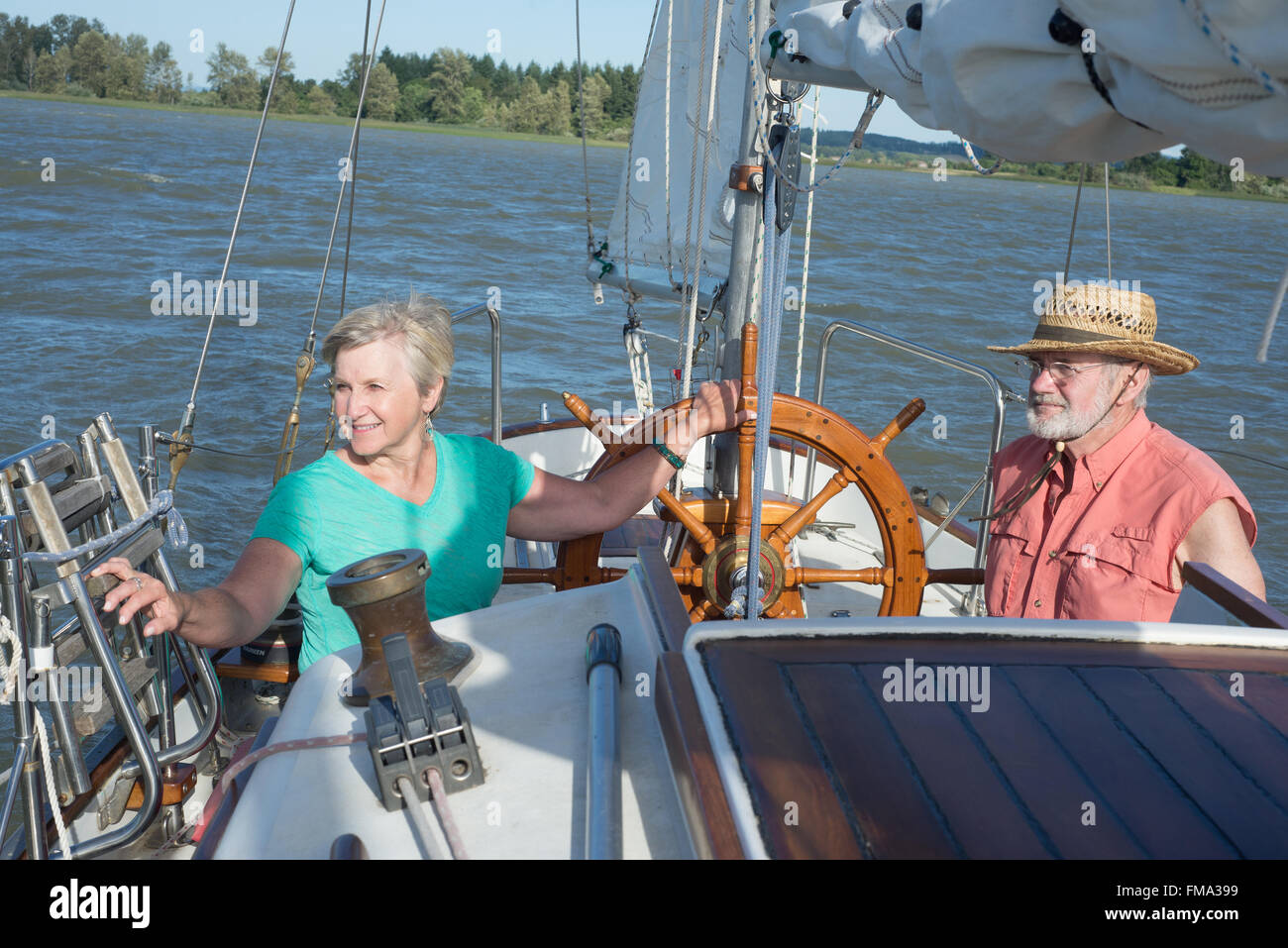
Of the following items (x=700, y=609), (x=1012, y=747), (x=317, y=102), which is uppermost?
(x=317, y=102)

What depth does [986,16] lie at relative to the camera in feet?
3.57

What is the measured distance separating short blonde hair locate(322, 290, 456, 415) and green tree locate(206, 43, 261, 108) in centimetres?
4791

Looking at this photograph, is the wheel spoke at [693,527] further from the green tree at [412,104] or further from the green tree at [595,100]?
the green tree at [412,104]

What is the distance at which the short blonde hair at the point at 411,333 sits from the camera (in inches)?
73.0

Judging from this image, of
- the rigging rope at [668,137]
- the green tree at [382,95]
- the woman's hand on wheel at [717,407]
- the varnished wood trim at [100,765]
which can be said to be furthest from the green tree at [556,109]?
the varnished wood trim at [100,765]

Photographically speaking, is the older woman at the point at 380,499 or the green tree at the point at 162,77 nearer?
the older woman at the point at 380,499

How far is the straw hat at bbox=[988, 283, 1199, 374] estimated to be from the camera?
2023 mm

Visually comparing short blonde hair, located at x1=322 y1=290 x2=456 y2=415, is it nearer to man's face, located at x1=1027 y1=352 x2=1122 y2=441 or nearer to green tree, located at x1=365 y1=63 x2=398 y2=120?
man's face, located at x1=1027 y1=352 x2=1122 y2=441

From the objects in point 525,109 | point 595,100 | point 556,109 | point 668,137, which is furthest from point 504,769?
point 525,109

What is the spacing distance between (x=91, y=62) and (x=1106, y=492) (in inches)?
1998

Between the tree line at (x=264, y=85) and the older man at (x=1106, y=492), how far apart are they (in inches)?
1557

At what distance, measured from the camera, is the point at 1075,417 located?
2.06 meters

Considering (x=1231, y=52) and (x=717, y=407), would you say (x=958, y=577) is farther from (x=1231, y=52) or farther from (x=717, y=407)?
(x=1231, y=52)
